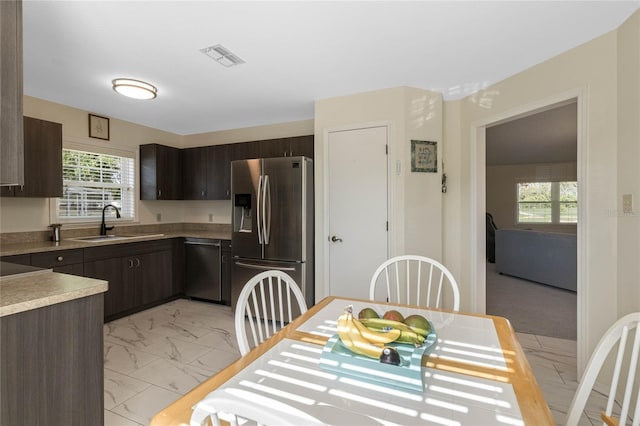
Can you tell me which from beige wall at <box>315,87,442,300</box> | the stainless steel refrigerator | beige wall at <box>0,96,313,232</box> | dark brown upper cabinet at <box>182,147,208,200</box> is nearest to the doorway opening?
beige wall at <box>315,87,442,300</box>

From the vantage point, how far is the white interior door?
306 centimetres

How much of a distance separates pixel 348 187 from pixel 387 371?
7.82 ft

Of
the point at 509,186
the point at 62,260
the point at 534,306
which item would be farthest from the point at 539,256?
the point at 62,260

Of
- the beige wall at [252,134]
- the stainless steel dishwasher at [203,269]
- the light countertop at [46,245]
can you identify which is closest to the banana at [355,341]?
the light countertop at [46,245]

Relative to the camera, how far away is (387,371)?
94 centimetres

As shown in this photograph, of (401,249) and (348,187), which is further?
(348,187)

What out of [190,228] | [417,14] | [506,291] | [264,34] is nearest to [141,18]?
[264,34]

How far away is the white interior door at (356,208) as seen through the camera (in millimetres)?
3064

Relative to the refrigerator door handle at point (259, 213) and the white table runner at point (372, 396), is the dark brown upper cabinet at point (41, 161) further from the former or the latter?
A: the white table runner at point (372, 396)

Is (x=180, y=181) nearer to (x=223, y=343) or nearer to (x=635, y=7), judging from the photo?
(x=223, y=343)

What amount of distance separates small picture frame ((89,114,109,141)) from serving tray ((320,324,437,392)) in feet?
13.4

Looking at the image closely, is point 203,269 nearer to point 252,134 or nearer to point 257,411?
point 252,134

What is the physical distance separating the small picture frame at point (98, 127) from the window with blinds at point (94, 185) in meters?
0.22

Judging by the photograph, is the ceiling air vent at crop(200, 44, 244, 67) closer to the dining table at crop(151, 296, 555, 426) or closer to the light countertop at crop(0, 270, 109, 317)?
the light countertop at crop(0, 270, 109, 317)
